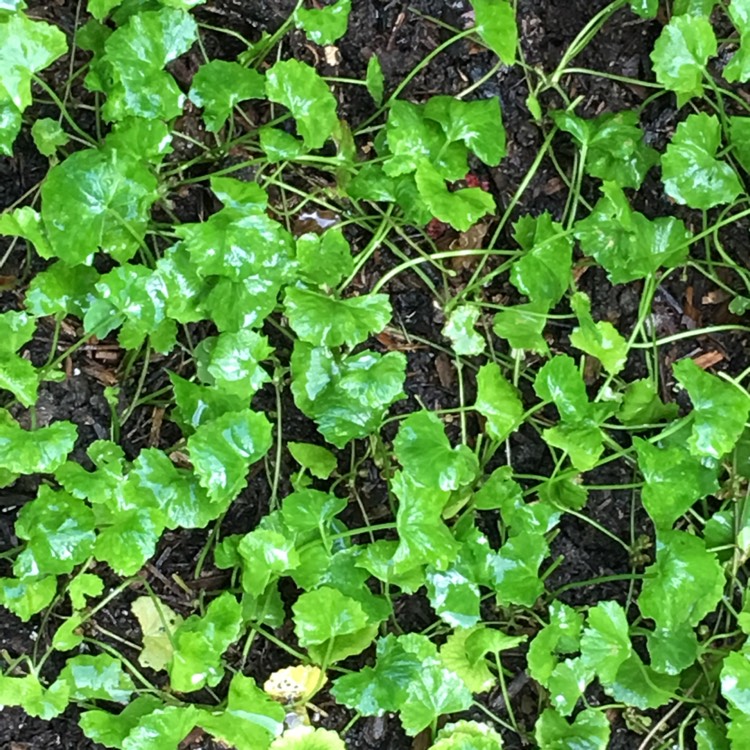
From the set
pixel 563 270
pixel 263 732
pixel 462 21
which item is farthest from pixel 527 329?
pixel 263 732

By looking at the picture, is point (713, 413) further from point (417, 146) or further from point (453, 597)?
point (417, 146)

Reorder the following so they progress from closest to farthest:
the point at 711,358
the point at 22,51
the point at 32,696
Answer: the point at 22,51
the point at 32,696
the point at 711,358

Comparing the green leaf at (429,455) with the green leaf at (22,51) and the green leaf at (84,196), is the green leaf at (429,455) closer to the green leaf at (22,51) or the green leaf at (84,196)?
the green leaf at (84,196)

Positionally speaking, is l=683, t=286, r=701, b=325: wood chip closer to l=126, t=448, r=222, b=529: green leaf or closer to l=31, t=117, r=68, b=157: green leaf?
l=126, t=448, r=222, b=529: green leaf

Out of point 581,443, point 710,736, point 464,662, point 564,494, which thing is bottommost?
point 710,736

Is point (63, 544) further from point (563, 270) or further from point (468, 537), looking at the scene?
point (563, 270)

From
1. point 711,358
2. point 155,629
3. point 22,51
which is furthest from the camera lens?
point 711,358

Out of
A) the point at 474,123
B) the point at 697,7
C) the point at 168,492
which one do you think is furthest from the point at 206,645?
the point at 697,7
